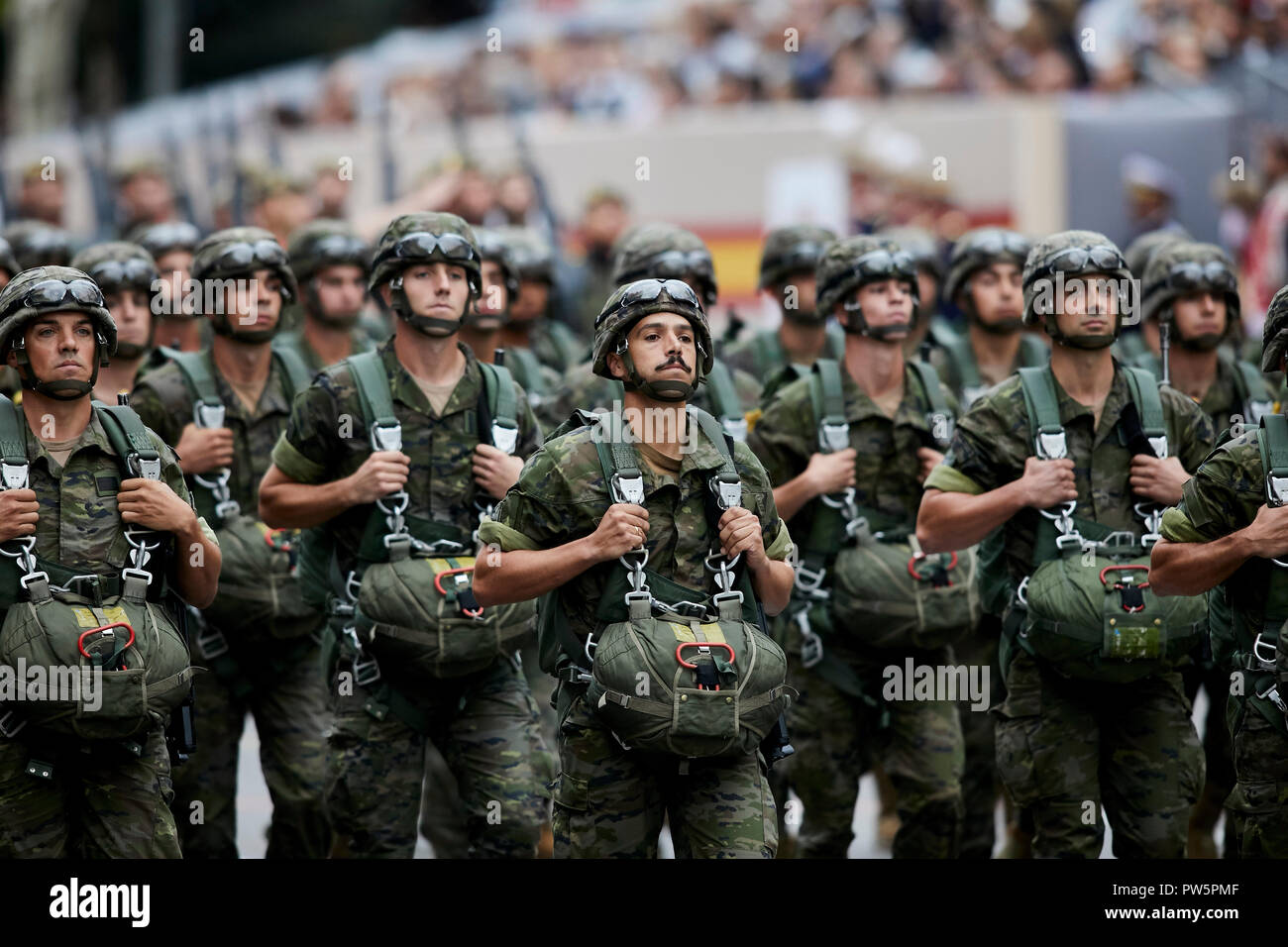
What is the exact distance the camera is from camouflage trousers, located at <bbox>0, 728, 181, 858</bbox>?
6980mm

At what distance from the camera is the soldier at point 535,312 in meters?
11.5

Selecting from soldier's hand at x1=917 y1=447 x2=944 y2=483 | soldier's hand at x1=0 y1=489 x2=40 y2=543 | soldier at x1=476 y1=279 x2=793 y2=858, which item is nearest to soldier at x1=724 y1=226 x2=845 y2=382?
soldier's hand at x1=917 y1=447 x2=944 y2=483

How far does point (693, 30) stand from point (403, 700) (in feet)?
54.1

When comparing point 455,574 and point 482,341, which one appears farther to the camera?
point 482,341

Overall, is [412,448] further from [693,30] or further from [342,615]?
[693,30]

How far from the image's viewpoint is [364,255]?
10.9m

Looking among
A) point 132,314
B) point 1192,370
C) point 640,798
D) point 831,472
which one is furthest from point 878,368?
point 132,314

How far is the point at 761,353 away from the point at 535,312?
4.42 feet

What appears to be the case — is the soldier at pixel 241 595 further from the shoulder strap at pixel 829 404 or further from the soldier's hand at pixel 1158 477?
the soldier's hand at pixel 1158 477

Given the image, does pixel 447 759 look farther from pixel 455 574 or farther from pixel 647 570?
pixel 647 570

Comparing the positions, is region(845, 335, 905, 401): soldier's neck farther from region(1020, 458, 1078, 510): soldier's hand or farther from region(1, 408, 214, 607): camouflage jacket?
region(1, 408, 214, 607): camouflage jacket

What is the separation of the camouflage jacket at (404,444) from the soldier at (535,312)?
300 centimetres

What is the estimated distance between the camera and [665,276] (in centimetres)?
1002
